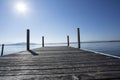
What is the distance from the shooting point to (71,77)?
2311 mm

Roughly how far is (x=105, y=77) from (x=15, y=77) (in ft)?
5.03

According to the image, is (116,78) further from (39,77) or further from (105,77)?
(39,77)

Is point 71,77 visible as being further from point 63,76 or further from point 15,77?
point 15,77

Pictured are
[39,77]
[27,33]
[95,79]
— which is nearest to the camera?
[95,79]

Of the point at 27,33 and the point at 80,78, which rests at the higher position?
the point at 27,33

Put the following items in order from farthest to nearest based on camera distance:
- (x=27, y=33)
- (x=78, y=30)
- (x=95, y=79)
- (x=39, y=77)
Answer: (x=78, y=30) → (x=27, y=33) → (x=39, y=77) → (x=95, y=79)

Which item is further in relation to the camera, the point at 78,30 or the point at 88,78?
the point at 78,30

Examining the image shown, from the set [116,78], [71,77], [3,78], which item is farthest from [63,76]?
[3,78]

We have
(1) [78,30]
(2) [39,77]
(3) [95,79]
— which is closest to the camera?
(3) [95,79]

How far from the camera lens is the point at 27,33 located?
9336 mm

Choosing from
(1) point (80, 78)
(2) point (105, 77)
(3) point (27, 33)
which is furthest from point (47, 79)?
(3) point (27, 33)

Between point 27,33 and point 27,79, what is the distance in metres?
7.38

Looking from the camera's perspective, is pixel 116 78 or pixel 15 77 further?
pixel 15 77

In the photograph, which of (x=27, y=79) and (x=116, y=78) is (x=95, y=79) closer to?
(x=116, y=78)
